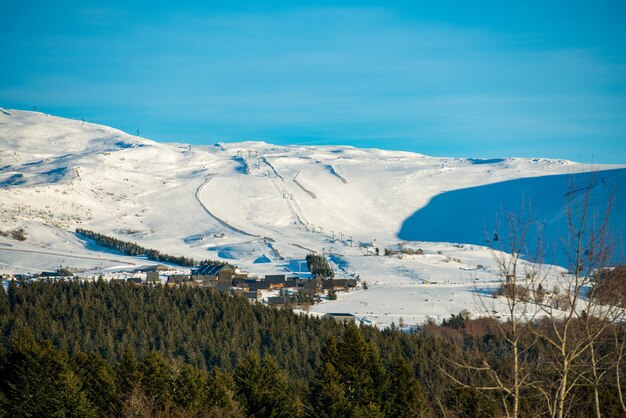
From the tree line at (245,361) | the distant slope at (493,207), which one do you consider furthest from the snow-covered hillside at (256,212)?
the tree line at (245,361)

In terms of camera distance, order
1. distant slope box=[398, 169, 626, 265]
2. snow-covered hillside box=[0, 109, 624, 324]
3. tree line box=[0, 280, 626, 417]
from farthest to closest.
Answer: distant slope box=[398, 169, 626, 265], snow-covered hillside box=[0, 109, 624, 324], tree line box=[0, 280, 626, 417]

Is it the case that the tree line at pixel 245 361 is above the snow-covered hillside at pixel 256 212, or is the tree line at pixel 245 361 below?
below

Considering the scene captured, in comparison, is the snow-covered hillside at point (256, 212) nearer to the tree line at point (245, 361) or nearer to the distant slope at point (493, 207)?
the distant slope at point (493, 207)

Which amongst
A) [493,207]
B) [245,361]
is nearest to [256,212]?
[493,207]

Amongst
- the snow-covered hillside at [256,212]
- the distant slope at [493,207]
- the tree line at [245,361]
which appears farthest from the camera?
the distant slope at [493,207]

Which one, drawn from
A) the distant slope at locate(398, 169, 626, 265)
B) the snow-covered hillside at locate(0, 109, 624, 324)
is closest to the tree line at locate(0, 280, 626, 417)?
the snow-covered hillside at locate(0, 109, 624, 324)

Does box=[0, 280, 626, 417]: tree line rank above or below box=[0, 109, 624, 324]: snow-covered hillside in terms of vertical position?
below

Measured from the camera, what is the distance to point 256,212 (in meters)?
127

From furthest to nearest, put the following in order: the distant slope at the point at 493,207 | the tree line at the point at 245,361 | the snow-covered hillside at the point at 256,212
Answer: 1. the distant slope at the point at 493,207
2. the snow-covered hillside at the point at 256,212
3. the tree line at the point at 245,361

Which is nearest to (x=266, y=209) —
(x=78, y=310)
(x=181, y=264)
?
(x=181, y=264)

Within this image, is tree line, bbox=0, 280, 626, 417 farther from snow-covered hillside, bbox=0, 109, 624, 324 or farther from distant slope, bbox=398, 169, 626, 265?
distant slope, bbox=398, 169, 626, 265

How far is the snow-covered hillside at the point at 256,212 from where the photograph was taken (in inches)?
2874

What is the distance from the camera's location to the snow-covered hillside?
2874 inches

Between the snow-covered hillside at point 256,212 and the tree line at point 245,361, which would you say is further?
the snow-covered hillside at point 256,212
